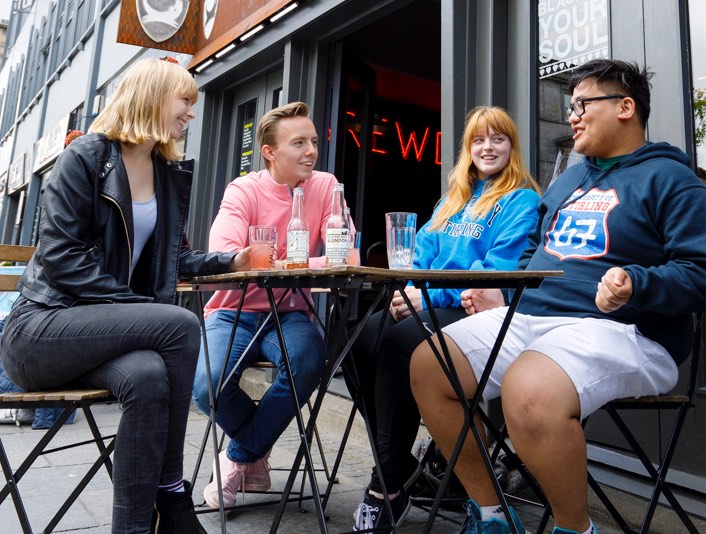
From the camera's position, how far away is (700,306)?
161 cm

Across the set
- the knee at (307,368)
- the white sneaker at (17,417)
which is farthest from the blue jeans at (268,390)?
the white sneaker at (17,417)

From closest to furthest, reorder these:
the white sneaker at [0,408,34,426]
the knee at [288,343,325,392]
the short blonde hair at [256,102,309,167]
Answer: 1. the knee at [288,343,325,392]
2. the short blonde hair at [256,102,309,167]
3. the white sneaker at [0,408,34,426]

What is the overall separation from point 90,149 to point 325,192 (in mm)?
1125

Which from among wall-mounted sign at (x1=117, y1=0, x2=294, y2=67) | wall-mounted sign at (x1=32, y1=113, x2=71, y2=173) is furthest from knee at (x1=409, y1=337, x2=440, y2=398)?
wall-mounted sign at (x1=32, y1=113, x2=71, y2=173)

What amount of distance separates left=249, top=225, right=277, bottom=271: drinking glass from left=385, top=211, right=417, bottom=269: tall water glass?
47 centimetres

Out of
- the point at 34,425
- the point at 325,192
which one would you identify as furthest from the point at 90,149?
the point at 34,425

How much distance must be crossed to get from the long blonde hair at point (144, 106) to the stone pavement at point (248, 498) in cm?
143

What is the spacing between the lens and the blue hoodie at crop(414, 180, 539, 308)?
220cm

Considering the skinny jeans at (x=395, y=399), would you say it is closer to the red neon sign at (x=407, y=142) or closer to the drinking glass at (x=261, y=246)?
the drinking glass at (x=261, y=246)

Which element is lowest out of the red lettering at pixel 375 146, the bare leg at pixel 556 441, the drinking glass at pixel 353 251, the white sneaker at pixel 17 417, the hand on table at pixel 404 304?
the white sneaker at pixel 17 417

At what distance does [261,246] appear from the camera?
2.12 metres

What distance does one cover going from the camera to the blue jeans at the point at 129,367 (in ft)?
5.46

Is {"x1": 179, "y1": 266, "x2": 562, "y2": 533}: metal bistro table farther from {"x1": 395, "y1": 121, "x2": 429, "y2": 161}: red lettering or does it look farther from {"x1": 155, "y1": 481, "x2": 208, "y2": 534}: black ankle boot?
{"x1": 395, "y1": 121, "x2": 429, "y2": 161}: red lettering

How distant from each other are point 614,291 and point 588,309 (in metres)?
0.22
